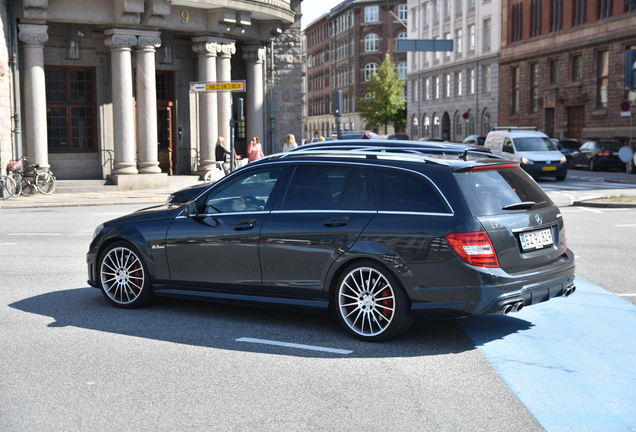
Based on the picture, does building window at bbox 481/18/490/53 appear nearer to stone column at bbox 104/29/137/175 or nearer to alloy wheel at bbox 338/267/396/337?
stone column at bbox 104/29/137/175

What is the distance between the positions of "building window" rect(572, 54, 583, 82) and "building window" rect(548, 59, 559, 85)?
87.9 inches

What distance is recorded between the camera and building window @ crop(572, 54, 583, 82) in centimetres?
5203

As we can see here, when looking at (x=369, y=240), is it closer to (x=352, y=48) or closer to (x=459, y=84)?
(x=459, y=84)

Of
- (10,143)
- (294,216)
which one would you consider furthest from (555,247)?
(10,143)

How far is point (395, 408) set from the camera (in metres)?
5.32

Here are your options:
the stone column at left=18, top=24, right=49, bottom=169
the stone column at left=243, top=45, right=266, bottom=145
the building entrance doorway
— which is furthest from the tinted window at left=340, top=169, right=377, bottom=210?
the stone column at left=243, top=45, right=266, bottom=145

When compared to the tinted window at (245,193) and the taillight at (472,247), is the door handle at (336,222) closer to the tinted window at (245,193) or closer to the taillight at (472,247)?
the tinted window at (245,193)

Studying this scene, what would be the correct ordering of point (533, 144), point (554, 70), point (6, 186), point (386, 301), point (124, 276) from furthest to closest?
point (554, 70) → point (533, 144) → point (6, 186) → point (124, 276) → point (386, 301)

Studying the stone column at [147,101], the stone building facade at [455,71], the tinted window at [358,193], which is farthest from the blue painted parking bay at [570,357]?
the stone building facade at [455,71]

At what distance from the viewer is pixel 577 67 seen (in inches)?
2087

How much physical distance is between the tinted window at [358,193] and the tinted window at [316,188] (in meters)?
0.06

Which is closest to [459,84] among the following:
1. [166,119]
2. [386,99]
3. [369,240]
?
[386,99]

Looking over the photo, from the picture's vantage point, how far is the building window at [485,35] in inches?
2665

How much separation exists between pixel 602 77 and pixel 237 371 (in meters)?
47.2
